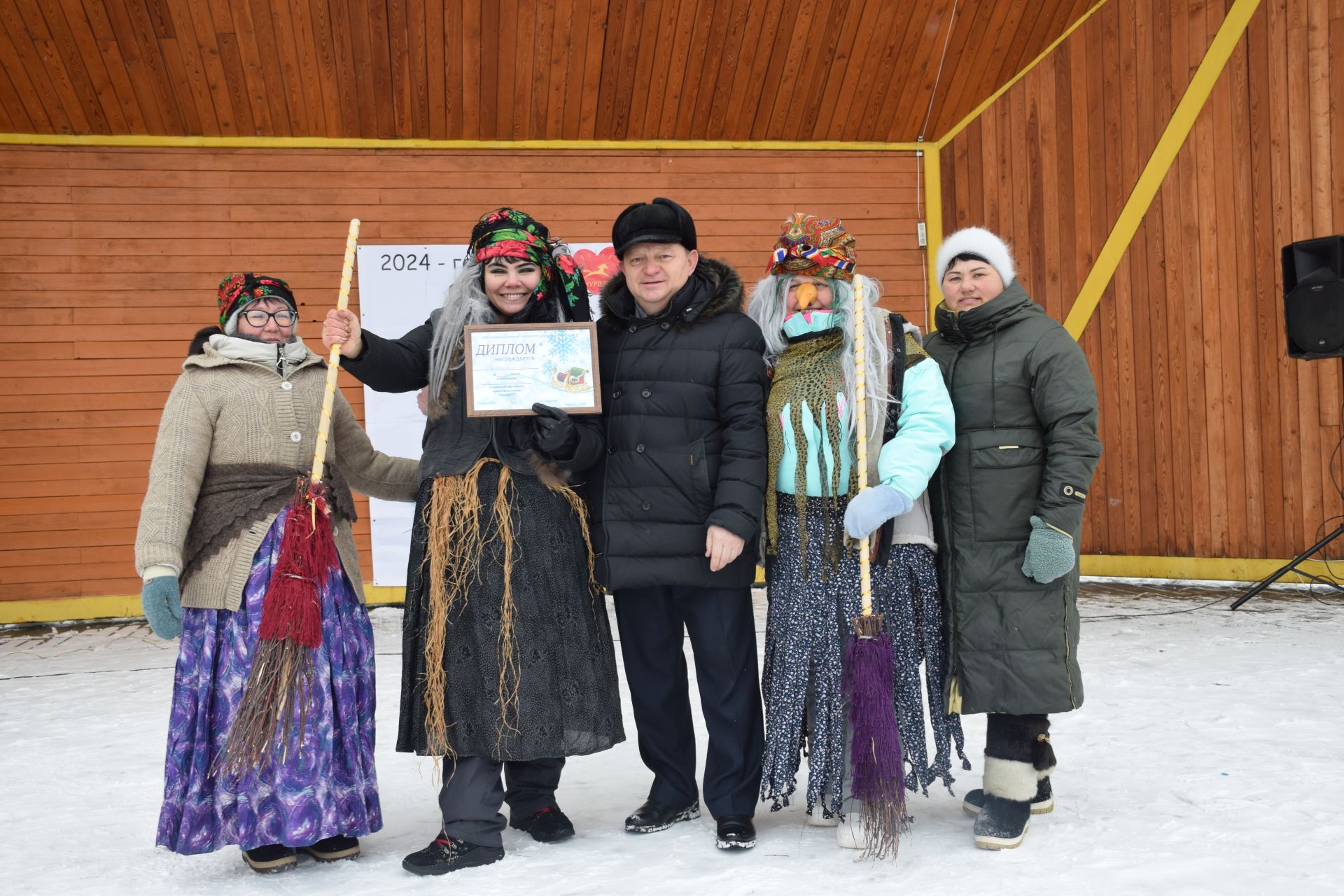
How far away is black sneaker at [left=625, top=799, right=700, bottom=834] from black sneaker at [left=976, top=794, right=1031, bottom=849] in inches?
27.6

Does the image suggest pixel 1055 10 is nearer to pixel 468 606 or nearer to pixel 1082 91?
pixel 1082 91

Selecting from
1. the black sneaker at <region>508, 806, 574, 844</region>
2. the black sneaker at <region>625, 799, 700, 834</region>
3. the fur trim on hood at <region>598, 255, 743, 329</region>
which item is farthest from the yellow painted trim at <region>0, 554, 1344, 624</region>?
the fur trim on hood at <region>598, 255, 743, 329</region>

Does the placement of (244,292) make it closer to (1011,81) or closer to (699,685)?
(699,685)

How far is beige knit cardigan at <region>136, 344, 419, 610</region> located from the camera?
2.48 metres

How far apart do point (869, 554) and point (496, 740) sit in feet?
3.15

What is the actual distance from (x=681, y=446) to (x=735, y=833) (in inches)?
35.6

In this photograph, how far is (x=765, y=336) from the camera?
108 inches

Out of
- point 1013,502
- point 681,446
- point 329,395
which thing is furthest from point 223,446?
point 1013,502

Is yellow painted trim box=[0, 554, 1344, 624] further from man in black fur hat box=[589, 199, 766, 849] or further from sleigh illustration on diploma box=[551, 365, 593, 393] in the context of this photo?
sleigh illustration on diploma box=[551, 365, 593, 393]

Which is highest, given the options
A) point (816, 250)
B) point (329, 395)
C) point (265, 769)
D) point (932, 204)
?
point (932, 204)

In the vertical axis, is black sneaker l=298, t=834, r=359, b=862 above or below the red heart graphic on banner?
below

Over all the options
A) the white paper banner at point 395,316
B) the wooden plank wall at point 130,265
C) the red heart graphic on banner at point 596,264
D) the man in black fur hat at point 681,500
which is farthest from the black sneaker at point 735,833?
the red heart graphic on banner at point 596,264

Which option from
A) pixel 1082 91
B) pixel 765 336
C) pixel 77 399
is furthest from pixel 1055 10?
pixel 77 399

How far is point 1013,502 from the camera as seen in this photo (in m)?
2.60
